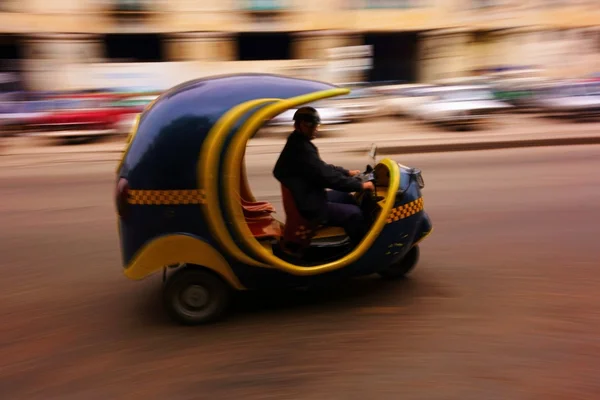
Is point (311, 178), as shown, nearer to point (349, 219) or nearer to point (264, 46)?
point (349, 219)

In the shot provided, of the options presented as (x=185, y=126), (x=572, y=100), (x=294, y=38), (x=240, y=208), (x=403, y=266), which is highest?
(x=294, y=38)

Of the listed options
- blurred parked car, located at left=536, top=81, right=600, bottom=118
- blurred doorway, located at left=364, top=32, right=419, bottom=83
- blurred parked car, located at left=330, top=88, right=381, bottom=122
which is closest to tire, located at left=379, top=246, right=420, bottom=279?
blurred parked car, located at left=330, top=88, right=381, bottom=122

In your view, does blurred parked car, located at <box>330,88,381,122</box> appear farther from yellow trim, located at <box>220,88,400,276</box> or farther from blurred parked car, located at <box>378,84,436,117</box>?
yellow trim, located at <box>220,88,400,276</box>

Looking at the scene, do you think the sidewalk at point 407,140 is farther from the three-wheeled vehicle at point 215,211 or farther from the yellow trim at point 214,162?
the yellow trim at point 214,162

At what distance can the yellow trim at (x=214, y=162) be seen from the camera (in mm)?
3391

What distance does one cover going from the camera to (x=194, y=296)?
3721mm

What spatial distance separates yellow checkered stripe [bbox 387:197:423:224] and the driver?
216 millimetres

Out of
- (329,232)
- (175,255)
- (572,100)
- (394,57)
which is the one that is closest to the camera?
(175,255)

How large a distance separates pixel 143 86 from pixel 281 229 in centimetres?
1417

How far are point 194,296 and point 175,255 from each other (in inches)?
12.8

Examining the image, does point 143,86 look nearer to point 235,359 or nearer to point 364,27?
point 364,27

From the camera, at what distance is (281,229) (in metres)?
4.10

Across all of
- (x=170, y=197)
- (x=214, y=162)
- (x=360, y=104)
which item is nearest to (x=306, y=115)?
(x=214, y=162)

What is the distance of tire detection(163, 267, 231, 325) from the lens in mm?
3693
